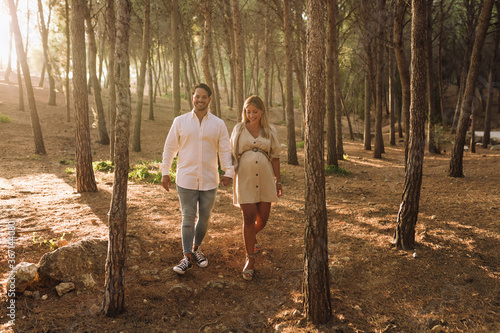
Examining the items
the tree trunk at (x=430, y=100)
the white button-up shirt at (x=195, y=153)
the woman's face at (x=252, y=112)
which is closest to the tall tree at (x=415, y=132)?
the woman's face at (x=252, y=112)

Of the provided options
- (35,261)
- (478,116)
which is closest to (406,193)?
(35,261)

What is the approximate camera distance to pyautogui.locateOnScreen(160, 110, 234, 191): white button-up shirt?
3.79 meters

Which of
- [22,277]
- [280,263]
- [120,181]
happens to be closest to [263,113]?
[120,181]

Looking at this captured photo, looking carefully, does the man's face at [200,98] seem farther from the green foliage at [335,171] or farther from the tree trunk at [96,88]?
the tree trunk at [96,88]

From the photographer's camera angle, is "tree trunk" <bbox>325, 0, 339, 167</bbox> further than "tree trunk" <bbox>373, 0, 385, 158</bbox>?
No

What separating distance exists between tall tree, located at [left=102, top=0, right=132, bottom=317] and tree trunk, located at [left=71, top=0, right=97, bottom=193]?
4.91 m

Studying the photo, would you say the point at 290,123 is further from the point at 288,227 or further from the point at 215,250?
the point at 215,250

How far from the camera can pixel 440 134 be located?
14.3 m

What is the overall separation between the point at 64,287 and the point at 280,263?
2521 millimetres

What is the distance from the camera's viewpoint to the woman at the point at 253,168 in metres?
3.82

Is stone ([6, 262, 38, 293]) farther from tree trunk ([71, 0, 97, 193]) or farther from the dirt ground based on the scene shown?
tree trunk ([71, 0, 97, 193])

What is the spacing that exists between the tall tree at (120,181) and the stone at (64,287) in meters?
0.58

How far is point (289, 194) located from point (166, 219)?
10.6 ft

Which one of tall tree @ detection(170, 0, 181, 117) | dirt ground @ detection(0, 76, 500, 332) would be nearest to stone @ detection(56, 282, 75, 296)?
dirt ground @ detection(0, 76, 500, 332)
